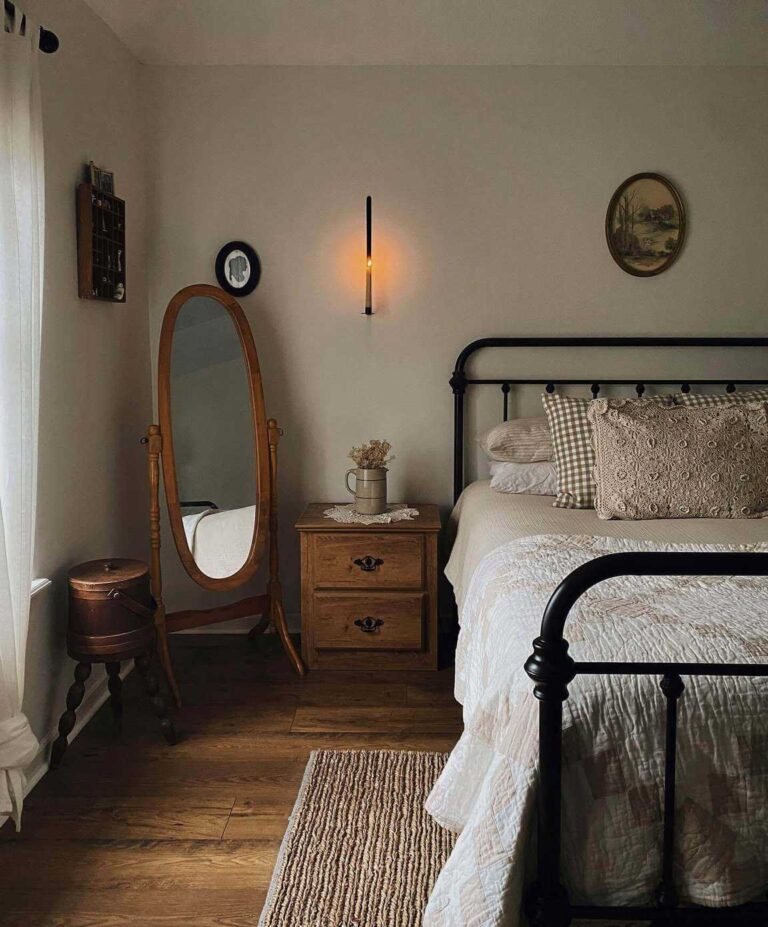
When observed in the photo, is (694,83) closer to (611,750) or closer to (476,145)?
(476,145)

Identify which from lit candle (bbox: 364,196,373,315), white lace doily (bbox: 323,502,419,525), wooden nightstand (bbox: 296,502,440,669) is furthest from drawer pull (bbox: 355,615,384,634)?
lit candle (bbox: 364,196,373,315)

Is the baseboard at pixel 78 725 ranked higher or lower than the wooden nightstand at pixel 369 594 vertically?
lower

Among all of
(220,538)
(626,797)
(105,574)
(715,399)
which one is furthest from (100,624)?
(715,399)

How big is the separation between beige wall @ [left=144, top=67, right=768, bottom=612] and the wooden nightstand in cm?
62

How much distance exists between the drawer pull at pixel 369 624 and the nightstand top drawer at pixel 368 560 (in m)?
0.13

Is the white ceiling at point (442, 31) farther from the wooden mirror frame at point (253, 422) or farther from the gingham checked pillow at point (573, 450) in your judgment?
the gingham checked pillow at point (573, 450)

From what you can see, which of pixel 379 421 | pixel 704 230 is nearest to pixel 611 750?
pixel 379 421

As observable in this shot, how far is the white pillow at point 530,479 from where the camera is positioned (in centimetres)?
320

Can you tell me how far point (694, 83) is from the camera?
11.2 ft

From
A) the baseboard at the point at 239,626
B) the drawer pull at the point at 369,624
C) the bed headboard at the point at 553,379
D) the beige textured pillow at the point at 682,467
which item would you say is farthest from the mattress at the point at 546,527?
the baseboard at the point at 239,626

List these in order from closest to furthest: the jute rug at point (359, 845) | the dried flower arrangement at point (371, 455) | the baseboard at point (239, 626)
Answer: the jute rug at point (359, 845), the dried flower arrangement at point (371, 455), the baseboard at point (239, 626)

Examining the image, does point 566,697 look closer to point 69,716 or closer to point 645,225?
point 69,716

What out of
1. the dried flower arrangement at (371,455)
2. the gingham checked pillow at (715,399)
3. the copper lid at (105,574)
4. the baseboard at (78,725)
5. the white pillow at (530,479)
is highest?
the gingham checked pillow at (715,399)

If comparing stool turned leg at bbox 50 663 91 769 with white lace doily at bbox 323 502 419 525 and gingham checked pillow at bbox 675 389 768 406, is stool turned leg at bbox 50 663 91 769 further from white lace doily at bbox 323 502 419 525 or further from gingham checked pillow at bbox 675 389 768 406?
gingham checked pillow at bbox 675 389 768 406
